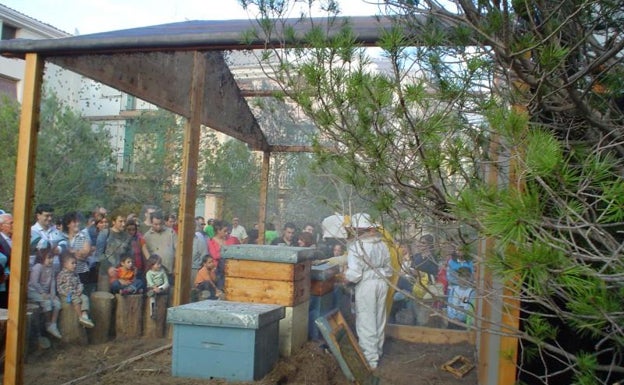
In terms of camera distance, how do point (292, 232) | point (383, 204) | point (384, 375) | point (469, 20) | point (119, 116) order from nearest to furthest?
point (469, 20)
point (383, 204)
point (384, 375)
point (292, 232)
point (119, 116)

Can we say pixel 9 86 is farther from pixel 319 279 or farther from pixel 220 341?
pixel 220 341

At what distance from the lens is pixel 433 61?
2.03 meters

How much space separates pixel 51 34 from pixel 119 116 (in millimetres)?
18000

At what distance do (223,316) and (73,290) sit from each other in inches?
96.3

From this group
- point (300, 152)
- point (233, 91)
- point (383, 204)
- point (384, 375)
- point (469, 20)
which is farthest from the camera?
point (300, 152)

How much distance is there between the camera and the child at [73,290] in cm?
531

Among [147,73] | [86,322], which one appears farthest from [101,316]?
[147,73]

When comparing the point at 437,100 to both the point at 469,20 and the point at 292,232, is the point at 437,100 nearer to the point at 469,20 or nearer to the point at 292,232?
the point at 469,20

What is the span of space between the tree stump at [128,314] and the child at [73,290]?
320 millimetres

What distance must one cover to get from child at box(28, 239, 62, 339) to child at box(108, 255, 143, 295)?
728 mm

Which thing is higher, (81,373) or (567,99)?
(567,99)

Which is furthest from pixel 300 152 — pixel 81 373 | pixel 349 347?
pixel 81 373

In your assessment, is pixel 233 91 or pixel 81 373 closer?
pixel 81 373

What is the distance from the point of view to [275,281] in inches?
183
